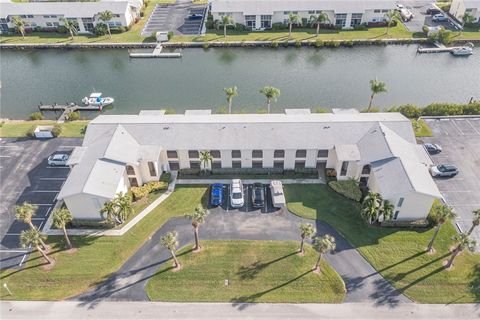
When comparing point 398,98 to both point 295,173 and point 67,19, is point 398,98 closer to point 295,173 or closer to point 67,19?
point 295,173

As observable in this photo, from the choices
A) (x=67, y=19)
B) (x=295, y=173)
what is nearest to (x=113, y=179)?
(x=295, y=173)

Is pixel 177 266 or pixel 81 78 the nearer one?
pixel 177 266

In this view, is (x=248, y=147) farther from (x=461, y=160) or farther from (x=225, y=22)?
(x=225, y=22)

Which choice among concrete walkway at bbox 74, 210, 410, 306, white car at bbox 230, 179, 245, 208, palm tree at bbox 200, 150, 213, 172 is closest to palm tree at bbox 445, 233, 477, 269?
concrete walkway at bbox 74, 210, 410, 306

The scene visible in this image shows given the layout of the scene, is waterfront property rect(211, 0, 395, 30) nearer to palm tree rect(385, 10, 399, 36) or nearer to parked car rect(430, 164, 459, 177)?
palm tree rect(385, 10, 399, 36)

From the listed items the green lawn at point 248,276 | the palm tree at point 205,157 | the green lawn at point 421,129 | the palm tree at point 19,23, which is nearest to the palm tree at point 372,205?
the green lawn at point 248,276

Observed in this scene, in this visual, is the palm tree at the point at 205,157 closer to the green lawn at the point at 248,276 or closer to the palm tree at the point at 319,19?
the green lawn at the point at 248,276
